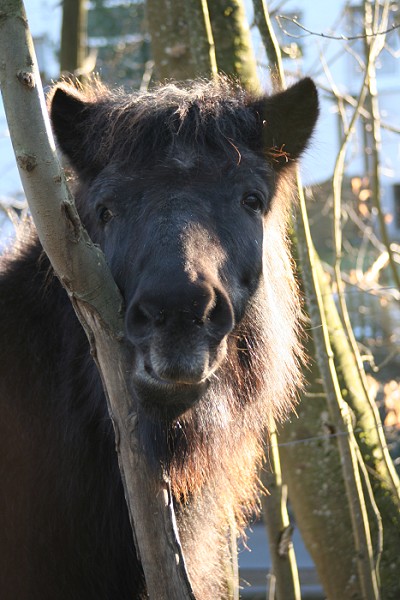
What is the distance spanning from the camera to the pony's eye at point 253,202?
363cm

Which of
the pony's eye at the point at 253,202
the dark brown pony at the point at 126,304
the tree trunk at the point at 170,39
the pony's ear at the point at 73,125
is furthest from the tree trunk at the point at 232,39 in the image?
the pony's eye at the point at 253,202

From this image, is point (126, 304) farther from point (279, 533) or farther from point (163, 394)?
point (279, 533)

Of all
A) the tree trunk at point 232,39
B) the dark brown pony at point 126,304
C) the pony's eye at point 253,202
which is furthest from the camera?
the tree trunk at point 232,39

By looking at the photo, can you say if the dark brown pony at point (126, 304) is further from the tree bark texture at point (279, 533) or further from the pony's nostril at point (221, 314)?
the tree bark texture at point (279, 533)

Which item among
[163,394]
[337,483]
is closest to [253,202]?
[163,394]

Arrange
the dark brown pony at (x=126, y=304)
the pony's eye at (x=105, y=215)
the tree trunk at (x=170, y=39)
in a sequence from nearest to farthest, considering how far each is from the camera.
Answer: the dark brown pony at (x=126, y=304) < the pony's eye at (x=105, y=215) < the tree trunk at (x=170, y=39)

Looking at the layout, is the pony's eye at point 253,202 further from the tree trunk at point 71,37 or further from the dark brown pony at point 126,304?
the tree trunk at point 71,37

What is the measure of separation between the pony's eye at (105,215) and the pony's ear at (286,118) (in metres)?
0.91

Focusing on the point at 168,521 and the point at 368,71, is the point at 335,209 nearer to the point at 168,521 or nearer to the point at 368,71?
the point at 368,71

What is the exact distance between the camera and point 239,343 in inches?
146

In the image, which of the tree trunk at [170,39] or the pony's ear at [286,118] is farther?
the tree trunk at [170,39]

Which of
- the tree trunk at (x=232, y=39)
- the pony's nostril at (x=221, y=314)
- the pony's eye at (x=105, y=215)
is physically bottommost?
the pony's nostril at (x=221, y=314)

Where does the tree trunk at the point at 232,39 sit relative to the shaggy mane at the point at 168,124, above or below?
above

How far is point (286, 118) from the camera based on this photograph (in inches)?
161
